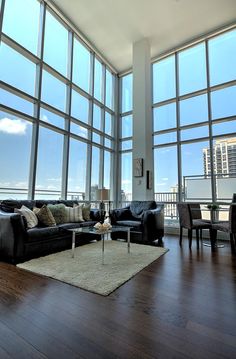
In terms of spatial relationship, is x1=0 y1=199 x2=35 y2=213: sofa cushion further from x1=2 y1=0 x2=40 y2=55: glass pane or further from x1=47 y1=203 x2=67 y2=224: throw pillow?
x1=2 y1=0 x2=40 y2=55: glass pane

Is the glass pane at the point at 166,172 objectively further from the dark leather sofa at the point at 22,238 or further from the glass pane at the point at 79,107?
the dark leather sofa at the point at 22,238

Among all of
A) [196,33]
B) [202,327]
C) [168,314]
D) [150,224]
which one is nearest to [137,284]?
[168,314]

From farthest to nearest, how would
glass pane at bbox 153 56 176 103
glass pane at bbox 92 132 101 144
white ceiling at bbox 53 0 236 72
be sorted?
glass pane at bbox 153 56 176 103
glass pane at bbox 92 132 101 144
white ceiling at bbox 53 0 236 72

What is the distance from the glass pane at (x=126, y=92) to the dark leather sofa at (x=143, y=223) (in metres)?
3.75

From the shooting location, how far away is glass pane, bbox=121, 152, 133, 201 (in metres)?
6.69

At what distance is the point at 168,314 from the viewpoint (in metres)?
1.61

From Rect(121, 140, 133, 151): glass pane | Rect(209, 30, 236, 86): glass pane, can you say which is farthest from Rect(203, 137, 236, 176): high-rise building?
Rect(121, 140, 133, 151): glass pane

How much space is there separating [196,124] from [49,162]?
3955 millimetres

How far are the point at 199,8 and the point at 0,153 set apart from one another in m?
5.47

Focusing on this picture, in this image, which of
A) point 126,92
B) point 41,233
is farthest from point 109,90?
point 41,233

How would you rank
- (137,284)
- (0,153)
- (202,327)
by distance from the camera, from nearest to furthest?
(202,327)
(137,284)
(0,153)

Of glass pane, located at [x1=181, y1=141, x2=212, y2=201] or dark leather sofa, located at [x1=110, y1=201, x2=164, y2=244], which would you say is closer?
dark leather sofa, located at [x1=110, y1=201, x2=164, y2=244]

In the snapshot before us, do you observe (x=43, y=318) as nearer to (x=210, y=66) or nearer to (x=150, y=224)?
(x=150, y=224)

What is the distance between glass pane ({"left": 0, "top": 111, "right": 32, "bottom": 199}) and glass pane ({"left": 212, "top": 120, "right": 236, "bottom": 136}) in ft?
14.6
